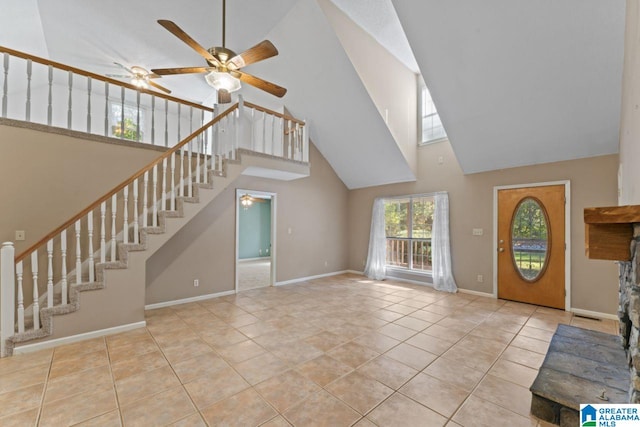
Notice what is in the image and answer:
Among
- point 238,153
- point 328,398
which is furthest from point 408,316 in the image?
point 238,153

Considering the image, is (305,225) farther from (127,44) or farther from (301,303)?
(127,44)

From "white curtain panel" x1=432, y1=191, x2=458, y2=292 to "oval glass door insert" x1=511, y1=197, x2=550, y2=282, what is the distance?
3.60ft

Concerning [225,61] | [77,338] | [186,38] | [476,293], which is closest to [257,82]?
[225,61]

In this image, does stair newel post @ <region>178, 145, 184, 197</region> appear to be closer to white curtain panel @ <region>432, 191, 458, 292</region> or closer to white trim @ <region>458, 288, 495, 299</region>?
white curtain panel @ <region>432, 191, 458, 292</region>

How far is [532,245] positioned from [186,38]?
19.1 feet

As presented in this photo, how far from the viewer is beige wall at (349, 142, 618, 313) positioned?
3.89 meters

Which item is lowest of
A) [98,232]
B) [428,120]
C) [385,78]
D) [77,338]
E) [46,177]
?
[77,338]

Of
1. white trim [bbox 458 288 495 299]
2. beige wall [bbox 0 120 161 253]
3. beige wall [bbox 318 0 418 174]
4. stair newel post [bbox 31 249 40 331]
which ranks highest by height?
beige wall [bbox 318 0 418 174]

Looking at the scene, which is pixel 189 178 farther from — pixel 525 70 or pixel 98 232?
pixel 525 70

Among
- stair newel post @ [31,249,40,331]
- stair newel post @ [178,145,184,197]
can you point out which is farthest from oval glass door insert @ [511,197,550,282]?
stair newel post @ [31,249,40,331]

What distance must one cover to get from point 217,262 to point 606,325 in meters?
5.94

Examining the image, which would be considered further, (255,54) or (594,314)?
(594,314)

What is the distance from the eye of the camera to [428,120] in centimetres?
577

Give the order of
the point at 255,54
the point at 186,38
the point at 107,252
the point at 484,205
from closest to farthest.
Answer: the point at 186,38 → the point at 255,54 → the point at 107,252 → the point at 484,205
